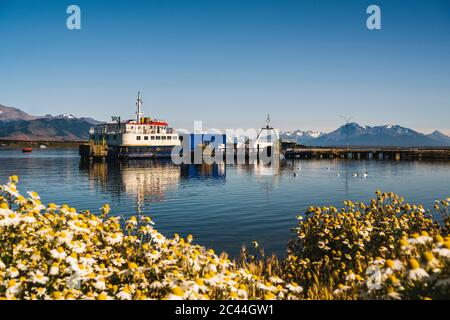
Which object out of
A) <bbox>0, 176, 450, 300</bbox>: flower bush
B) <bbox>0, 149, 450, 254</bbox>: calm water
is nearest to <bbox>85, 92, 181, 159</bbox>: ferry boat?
<bbox>0, 149, 450, 254</bbox>: calm water

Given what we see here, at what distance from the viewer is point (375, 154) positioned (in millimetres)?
123000

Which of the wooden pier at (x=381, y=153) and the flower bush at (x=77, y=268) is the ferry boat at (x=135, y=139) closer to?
the wooden pier at (x=381, y=153)

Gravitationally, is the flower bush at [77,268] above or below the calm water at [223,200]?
above

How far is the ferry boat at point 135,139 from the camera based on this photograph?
97.0m

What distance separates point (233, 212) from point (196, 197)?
888 centimetres

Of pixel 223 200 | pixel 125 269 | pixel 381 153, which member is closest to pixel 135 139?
pixel 223 200

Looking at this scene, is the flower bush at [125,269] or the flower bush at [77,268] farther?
the flower bush at [77,268]

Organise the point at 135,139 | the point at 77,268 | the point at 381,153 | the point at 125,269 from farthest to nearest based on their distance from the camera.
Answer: the point at 381,153, the point at 135,139, the point at 125,269, the point at 77,268

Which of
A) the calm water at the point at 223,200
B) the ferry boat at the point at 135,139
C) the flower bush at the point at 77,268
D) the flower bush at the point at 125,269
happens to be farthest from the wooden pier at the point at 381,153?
the flower bush at the point at 77,268

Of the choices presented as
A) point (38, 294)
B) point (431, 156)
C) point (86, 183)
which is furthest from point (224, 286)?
point (431, 156)

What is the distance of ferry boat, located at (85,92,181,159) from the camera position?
97.0 metres

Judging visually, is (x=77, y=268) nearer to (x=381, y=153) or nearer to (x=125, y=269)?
(x=125, y=269)

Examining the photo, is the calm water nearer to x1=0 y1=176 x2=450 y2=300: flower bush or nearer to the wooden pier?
x1=0 y1=176 x2=450 y2=300: flower bush

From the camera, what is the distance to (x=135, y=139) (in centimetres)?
9825
